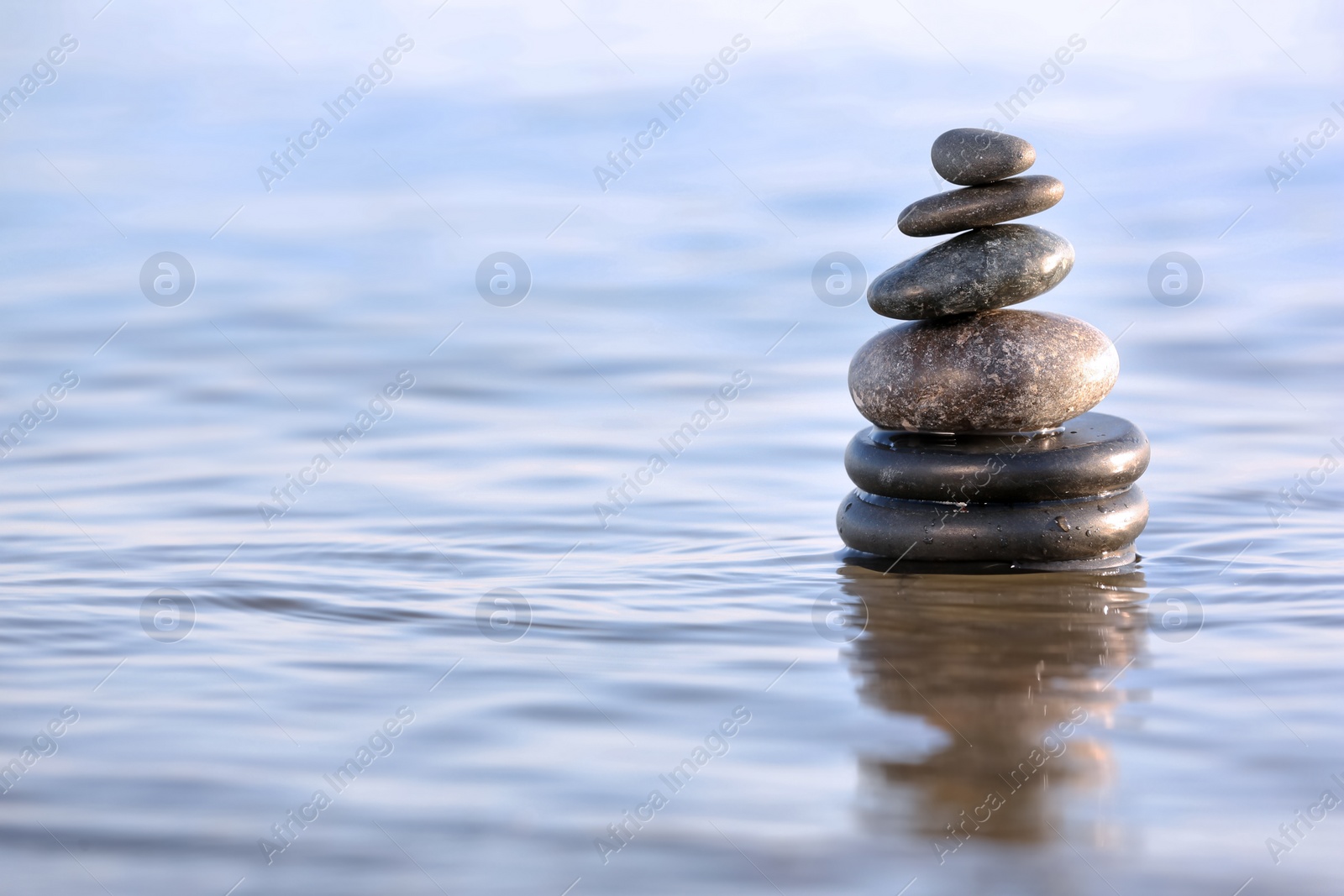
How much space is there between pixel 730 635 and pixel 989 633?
1.00 metres

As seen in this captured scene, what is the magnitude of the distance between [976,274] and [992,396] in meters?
0.54

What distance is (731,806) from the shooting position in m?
4.36

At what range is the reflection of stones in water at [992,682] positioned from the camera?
4371 millimetres

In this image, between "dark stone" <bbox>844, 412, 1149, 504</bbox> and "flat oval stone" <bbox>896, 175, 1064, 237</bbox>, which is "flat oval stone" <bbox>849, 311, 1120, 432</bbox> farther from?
"flat oval stone" <bbox>896, 175, 1064, 237</bbox>

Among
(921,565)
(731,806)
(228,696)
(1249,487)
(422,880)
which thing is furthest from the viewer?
(1249,487)

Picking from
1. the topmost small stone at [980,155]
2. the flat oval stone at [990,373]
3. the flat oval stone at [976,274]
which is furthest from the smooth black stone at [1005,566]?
the topmost small stone at [980,155]

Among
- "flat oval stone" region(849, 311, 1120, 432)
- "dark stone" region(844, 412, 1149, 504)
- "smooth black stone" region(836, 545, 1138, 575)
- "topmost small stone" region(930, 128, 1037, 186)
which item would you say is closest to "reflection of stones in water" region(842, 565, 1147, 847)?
"smooth black stone" region(836, 545, 1138, 575)

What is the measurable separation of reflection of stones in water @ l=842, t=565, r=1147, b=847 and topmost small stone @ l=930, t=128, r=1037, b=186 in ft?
5.84

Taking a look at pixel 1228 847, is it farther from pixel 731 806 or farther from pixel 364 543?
pixel 364 543

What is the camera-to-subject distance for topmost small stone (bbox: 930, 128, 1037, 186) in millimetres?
6695

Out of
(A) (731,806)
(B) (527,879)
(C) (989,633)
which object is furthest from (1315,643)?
(B) (527,879)

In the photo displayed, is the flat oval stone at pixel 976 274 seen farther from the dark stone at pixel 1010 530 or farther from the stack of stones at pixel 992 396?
the dark stone at pixel 1010 530

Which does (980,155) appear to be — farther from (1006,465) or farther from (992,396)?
(1006,465)

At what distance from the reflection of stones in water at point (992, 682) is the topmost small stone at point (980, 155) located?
1.78 m
